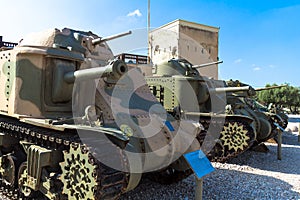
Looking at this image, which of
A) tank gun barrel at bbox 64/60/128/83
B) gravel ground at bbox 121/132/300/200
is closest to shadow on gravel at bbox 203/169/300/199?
gravel ground at bbox 121/132/300/200

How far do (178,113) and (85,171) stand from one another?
8.31ft

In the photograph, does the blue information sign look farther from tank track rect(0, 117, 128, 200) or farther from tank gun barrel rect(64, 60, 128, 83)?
tank gun barrel rect(64, 60, 128, 83)

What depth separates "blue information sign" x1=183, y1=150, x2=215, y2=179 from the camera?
13.4 ft

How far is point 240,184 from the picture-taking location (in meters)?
5.96

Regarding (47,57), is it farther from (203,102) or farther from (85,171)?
(203,102)

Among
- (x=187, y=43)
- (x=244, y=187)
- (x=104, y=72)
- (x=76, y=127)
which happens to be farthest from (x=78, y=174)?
(x=187, y=43)

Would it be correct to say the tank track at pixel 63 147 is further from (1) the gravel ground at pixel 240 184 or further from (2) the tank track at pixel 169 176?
(2) the tank track at pixel 169 176

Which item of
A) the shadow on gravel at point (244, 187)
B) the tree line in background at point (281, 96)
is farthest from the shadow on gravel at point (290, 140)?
the tree line in background at point (281, 96)

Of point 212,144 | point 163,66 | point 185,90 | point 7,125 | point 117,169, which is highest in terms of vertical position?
point 163,66

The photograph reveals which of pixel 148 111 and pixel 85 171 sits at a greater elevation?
pixel 148 111

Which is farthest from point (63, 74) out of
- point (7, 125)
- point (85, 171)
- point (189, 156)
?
point (189, 156)

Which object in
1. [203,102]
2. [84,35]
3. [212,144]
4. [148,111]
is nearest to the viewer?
[148,111]

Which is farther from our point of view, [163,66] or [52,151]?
[163,66]

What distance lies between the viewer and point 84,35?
573 cm
